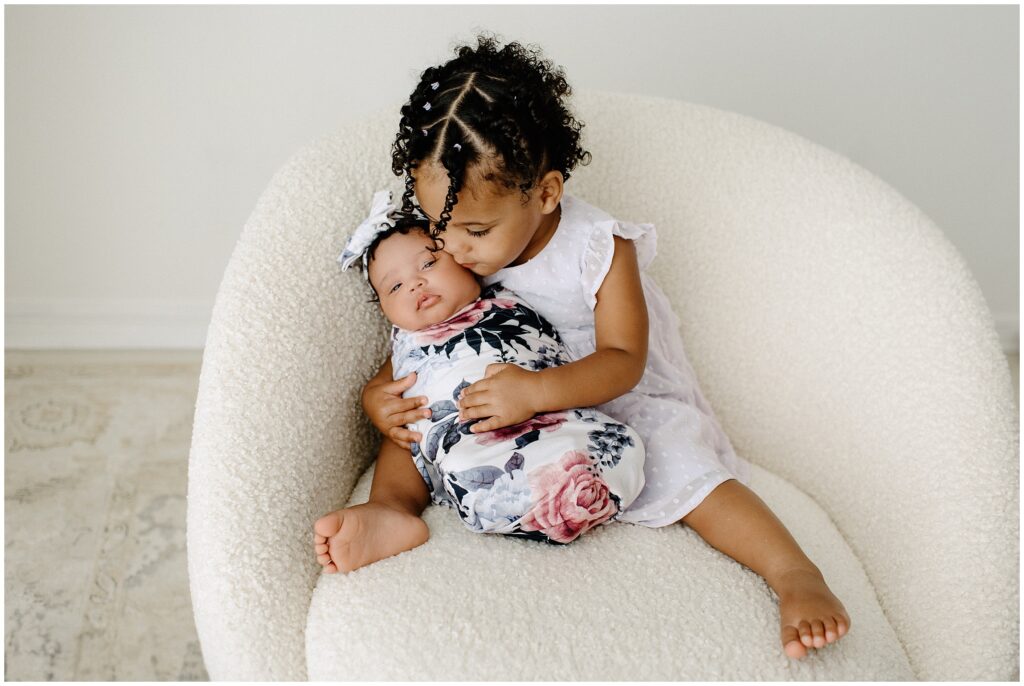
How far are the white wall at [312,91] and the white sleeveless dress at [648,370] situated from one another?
0.54 meters

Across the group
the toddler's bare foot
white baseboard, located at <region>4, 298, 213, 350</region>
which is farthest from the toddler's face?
white baseboard, located at <region>4, 298, 213, 350</region>

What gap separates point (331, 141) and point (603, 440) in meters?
0.53

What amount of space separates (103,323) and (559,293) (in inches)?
44.1

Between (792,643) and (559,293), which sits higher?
(559,293)

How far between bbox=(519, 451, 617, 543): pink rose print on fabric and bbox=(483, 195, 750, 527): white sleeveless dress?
81 millimetres

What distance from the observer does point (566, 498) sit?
0.89 meters

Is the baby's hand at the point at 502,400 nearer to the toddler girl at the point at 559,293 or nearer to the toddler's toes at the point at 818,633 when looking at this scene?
the toddler girl at the point at 559,293

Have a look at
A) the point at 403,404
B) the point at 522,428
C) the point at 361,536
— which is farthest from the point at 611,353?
the point at 361,536

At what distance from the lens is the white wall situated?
1.47 meters

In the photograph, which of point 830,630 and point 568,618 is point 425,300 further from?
point 830,630

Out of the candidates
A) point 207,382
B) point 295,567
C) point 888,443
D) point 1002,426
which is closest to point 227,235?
point 207,382

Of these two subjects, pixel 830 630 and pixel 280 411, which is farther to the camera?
pixel 280 411

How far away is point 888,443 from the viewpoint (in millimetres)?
1031

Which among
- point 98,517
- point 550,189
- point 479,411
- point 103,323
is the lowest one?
point 98,517
